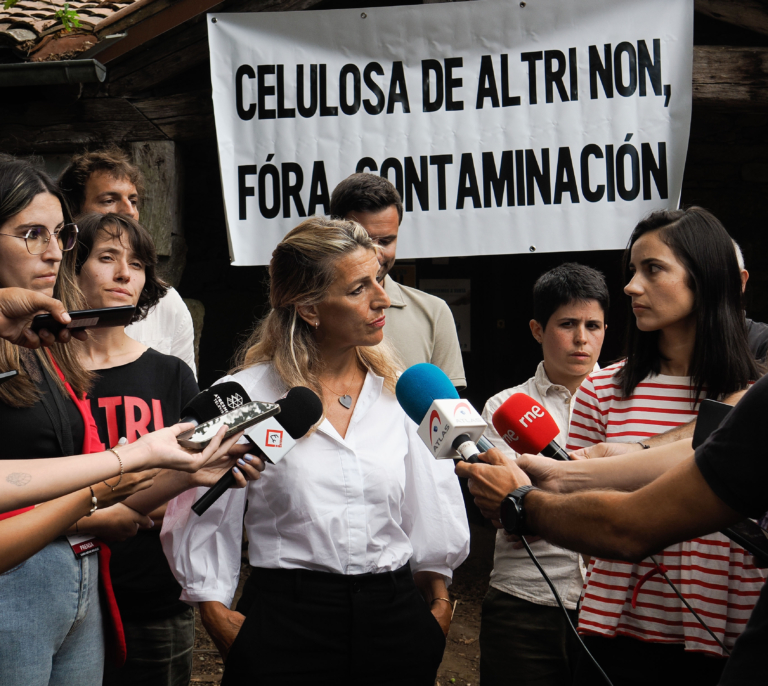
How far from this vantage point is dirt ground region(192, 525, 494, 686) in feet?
15.0

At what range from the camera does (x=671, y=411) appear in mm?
2166

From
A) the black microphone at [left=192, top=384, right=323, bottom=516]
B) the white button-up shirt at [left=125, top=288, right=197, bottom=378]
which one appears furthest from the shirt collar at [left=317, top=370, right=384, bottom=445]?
the white button-up shirt at [left=125, top=288, right=197, bottom=378]

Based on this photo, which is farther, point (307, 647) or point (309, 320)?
point (309, 320)

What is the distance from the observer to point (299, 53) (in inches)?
176

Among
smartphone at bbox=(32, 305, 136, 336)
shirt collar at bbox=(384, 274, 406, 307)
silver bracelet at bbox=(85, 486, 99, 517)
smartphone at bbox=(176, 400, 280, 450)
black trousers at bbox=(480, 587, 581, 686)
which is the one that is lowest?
black trousers at bbox=(480, 587, 581, 686)

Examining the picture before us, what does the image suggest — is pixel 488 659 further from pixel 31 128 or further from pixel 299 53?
pixel 31 128

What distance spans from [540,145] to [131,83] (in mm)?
2501

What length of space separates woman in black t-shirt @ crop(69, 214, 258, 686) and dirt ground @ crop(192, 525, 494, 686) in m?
2.14

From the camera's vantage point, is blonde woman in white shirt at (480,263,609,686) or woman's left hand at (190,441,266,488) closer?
woman's left hand at (190,441,266,488)

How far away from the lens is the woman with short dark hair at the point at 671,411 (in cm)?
196

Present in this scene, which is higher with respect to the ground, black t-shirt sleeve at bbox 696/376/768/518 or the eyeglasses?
the eyeglasses

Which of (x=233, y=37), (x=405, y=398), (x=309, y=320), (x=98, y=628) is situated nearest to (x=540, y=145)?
(x=233, y=37)

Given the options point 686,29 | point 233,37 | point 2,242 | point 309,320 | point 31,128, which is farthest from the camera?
point 31,128

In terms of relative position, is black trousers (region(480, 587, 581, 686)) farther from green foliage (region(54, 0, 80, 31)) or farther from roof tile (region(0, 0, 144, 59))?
green foliage (region(54, 0, 80, 31))
